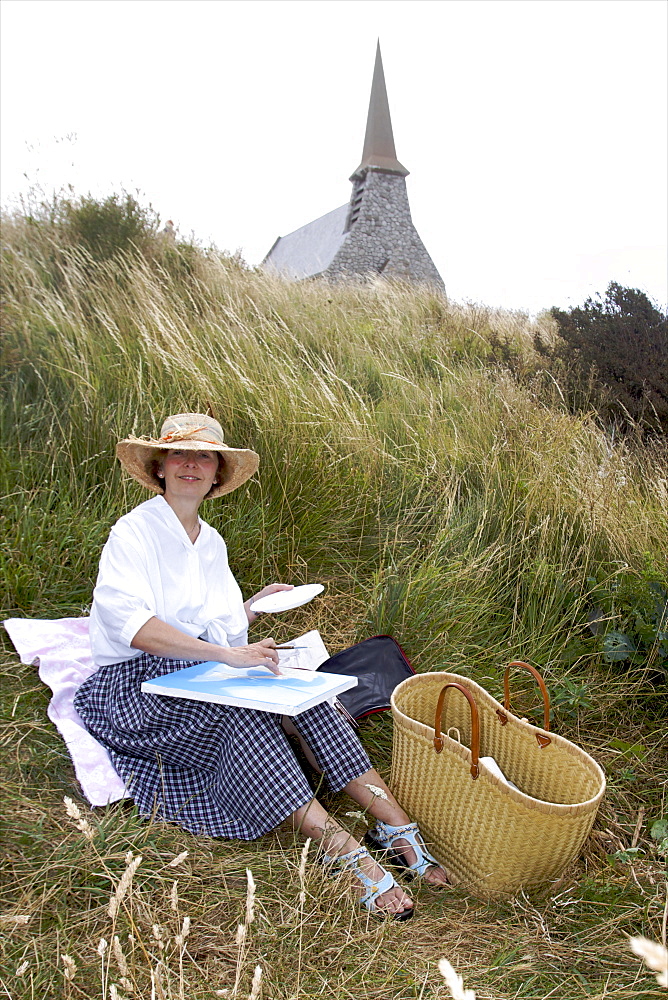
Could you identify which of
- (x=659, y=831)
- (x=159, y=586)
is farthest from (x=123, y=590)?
(x=659, y=831)

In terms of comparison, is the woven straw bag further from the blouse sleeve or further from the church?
the church

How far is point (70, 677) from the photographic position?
2820 millimetres

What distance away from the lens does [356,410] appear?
14.6ft

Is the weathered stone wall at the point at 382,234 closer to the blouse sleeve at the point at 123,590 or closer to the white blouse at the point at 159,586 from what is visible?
the white blouse at the point at 159,586

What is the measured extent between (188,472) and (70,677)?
908 mm

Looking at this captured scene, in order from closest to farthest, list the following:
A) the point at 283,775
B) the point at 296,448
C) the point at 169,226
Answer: the point at 283,775 → the point at 296,448 → the point at 169,226

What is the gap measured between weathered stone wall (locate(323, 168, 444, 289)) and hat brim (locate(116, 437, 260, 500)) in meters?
15.4

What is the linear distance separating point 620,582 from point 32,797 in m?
2.47

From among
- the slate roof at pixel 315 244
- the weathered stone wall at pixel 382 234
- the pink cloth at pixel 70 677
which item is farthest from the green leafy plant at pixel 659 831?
the weathered stone wall at pixel 382 234

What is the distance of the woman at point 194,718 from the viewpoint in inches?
88.3

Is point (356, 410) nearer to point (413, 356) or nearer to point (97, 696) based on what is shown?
point (413, 356)

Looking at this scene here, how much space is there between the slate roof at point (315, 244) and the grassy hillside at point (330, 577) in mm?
13031

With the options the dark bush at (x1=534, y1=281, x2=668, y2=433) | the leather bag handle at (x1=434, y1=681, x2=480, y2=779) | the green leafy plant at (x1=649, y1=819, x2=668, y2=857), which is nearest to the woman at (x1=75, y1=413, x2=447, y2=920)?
the leather bag handle at (x1=434, y1=681, x2=480, y2=779)

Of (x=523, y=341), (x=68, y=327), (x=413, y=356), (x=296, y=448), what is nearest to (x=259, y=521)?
(x=296, y=448)
